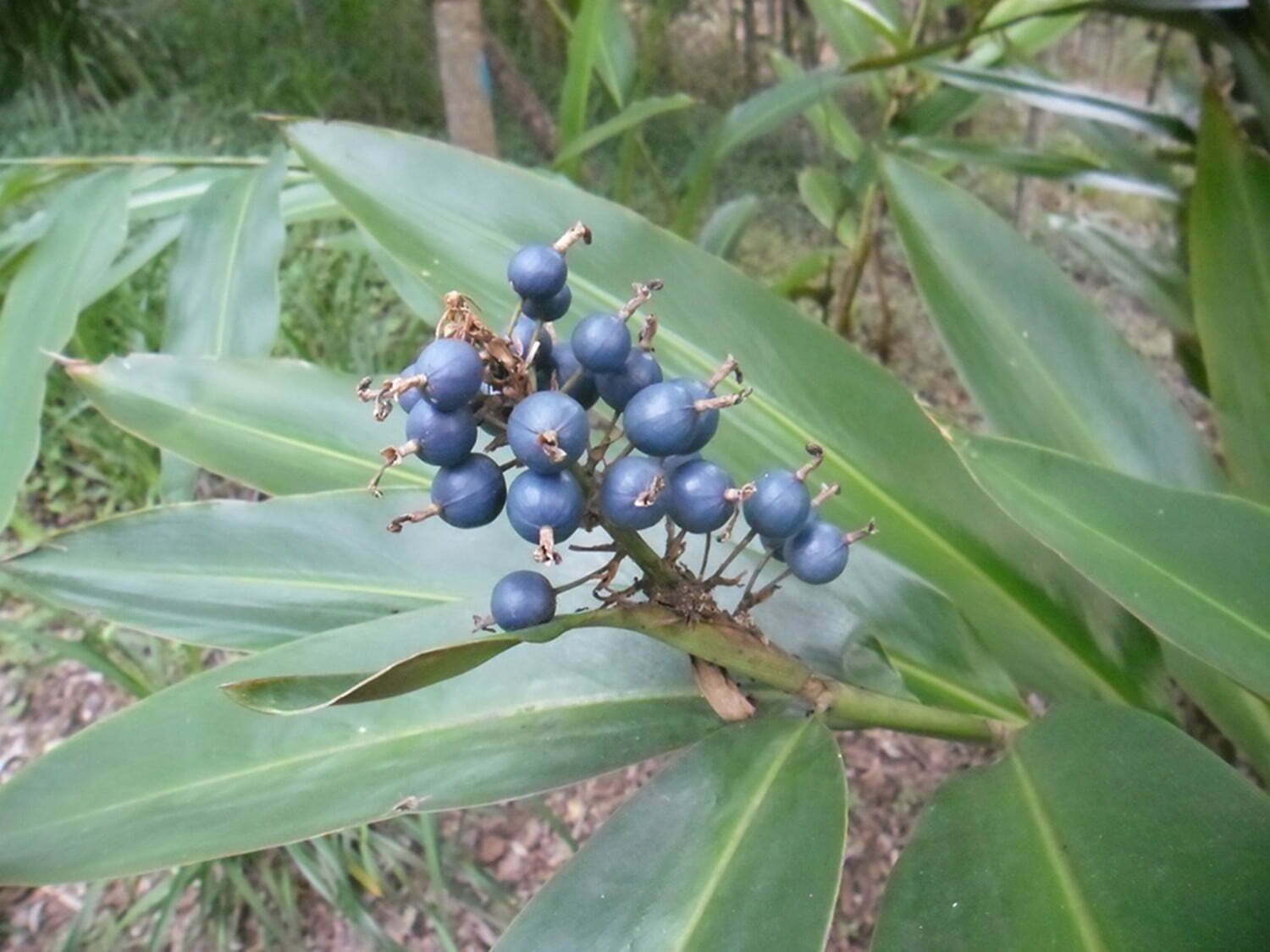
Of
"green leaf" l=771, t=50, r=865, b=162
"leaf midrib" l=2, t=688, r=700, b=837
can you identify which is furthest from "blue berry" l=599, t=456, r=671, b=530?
"green leaf" l=771, t=50, r=865, b=162

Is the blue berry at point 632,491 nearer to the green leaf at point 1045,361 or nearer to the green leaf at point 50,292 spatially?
the green leaf at point 1045,361

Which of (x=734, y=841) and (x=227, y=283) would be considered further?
(x=227, y=283)

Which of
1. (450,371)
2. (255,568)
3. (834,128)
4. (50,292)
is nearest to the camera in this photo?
(450,371)

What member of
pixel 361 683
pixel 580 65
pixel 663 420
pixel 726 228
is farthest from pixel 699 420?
pixel 726 228

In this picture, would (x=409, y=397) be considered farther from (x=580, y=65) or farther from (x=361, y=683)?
(x=580, y=65)

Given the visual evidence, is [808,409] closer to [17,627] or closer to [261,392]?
[261,392]

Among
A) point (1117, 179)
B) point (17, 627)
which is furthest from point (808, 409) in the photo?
point (17, 627)

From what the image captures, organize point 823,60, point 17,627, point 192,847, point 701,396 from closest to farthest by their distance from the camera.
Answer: point 701,396, point 192,847, point 17,627, point 823,60
